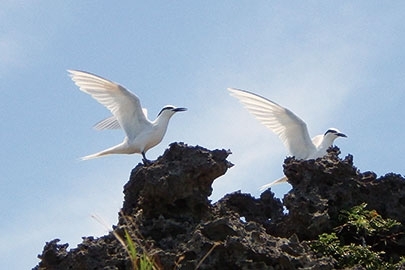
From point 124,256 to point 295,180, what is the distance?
3211 millimetres

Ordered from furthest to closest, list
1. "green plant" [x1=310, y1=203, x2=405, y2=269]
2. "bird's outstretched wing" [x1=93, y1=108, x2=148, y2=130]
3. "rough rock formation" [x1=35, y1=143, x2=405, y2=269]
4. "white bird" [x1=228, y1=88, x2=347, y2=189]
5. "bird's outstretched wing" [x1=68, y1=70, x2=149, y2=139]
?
1. "white bird" [x1=228, y1=88, x2=347, y2=189]
2. "bird's outstretched wing" [x1=93, y1=108, x2=148, y2=130]
3. "bird's outstretched wing" [x1=68, y1=70, x2=149, y2=139]
4. "green plant" [x1=310, y1=203, x2=405, y2=269]
5. "rough rock formation" [x1=35, y1=143, x2=405, y2=269]

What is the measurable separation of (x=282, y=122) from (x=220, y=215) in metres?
10.6

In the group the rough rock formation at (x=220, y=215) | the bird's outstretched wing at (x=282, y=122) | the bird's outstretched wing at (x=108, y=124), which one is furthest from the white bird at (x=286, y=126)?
the rough rock formation at (x=220, y=215)

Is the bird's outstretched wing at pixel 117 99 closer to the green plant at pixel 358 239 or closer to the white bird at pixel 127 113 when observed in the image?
the white bird at pixel 127 113

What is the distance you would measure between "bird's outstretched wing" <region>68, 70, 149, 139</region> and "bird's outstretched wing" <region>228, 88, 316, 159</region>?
3322 millimetres

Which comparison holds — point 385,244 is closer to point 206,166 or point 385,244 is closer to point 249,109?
point 206,166

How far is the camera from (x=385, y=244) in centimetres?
1365

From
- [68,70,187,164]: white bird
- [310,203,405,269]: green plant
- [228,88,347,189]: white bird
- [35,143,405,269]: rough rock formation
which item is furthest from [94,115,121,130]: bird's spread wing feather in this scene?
[310,203,405,269]: green plant

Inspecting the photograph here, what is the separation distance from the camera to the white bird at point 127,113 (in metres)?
19.7

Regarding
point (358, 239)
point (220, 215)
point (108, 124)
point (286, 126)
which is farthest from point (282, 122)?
point (220, 215)

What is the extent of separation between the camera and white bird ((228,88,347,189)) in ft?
75.1

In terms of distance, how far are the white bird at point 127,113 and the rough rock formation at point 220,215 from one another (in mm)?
5502

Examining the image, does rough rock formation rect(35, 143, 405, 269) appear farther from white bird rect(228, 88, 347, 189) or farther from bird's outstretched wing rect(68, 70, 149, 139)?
white bird rect(228, 88, 347, 189)

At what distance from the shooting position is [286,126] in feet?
76.0
